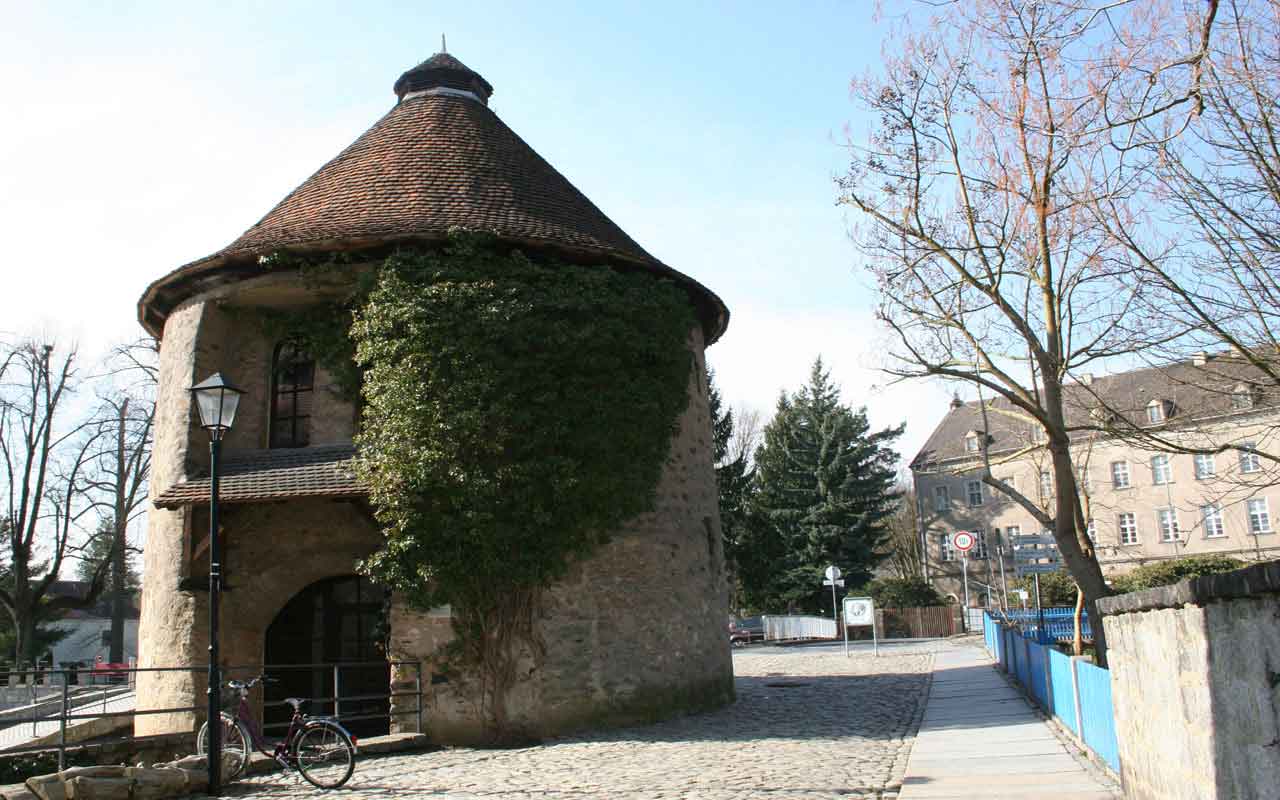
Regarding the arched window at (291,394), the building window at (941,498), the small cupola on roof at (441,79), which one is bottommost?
the arched window at (291,394)

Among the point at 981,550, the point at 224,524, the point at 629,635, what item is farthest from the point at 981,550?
the point at 224,524

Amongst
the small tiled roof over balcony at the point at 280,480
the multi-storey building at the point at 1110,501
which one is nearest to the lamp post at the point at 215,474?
the small tiled roof over balcony at the point at 280,480

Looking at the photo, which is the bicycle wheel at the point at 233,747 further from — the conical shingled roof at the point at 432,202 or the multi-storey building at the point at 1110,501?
the multi-storey building at the point at 1110,501

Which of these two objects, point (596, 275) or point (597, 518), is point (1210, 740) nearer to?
point (597, 518)

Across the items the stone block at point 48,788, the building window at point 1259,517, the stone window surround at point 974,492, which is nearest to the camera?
the stone block at point 48,788

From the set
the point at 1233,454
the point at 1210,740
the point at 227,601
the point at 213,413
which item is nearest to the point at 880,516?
the point at 1233,454

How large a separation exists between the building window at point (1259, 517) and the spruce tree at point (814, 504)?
17.4 meters

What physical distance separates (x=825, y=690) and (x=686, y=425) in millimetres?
5502

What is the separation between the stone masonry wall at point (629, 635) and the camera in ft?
43.3

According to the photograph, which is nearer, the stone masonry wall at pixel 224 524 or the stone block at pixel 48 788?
the stone block at pixel 48 788

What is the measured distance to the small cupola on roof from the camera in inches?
760

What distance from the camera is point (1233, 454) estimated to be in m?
42.9

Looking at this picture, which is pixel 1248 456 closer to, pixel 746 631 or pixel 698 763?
pixel 698 763

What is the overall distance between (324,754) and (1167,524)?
1995 inches
